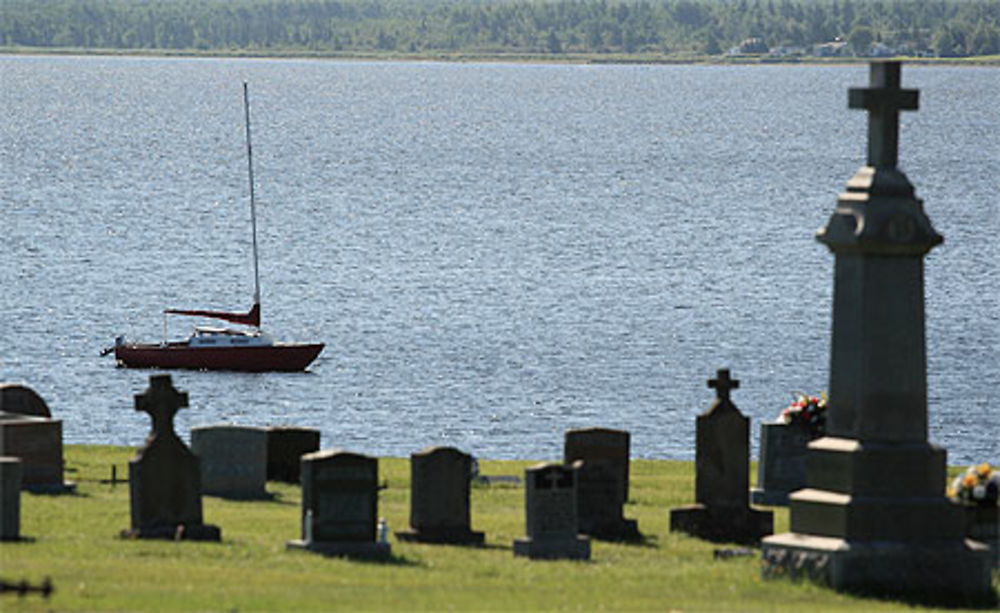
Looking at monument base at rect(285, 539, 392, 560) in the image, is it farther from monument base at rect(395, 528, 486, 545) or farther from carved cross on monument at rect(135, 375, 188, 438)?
carved cross on monument at rect(135, 375, 188, 438)

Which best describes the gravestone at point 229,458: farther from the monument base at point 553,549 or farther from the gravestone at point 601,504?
the monument base at point 553,549

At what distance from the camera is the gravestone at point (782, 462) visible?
28.8 metres

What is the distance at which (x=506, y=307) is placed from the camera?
262ft

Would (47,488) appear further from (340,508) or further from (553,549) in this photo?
(553,549)

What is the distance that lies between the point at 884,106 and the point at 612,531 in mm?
5625

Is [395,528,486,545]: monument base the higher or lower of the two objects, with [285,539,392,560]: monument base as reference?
lower

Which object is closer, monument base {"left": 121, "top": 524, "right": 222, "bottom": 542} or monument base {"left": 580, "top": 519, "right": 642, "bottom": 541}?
monument base {"left": 121, "top": 524, "right": 222, "bottom": 542}

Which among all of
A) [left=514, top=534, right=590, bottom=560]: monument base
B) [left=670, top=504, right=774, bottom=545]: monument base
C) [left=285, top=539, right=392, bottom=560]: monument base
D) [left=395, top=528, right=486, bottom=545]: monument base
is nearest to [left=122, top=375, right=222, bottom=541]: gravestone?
[left=285, top=539, right=392, bottom=560]: monument base

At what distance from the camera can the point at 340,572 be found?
68.7 feet

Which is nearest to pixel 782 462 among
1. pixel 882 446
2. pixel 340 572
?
pixel 882 446

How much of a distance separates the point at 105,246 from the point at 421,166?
2475 inches

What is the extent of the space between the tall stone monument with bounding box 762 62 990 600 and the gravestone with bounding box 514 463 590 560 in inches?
89.0

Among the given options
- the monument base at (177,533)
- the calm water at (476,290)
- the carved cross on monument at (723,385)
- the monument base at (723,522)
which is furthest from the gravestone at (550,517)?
the calm water at (476,290)

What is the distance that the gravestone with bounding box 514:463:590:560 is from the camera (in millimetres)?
22891
